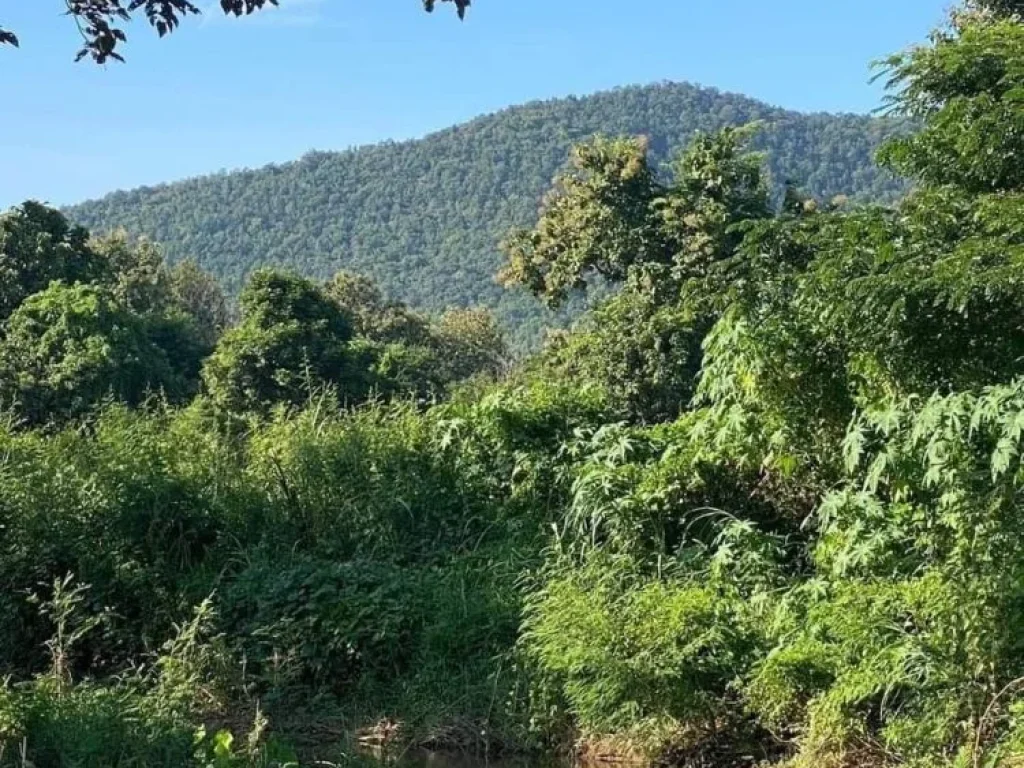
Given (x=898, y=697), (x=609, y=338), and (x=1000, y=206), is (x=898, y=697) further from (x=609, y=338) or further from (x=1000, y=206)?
(x=609, y=338)

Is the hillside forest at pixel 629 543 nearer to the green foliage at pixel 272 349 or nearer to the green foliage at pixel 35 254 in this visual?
the green foliage at pixel 272 349

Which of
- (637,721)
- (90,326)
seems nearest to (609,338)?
(90,326)

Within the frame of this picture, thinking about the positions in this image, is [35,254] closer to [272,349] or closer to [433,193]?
[272,349]

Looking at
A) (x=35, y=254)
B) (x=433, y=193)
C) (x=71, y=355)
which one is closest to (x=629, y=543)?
(x=71, y=355)

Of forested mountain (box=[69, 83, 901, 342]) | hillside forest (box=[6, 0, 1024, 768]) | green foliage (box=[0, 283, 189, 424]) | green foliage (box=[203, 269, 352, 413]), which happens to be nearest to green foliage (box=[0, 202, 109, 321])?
green foliage (box=[0, 283, 189, 424])

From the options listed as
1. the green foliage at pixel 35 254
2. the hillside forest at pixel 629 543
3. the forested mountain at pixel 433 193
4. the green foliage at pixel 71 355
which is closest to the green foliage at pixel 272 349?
the green foliage at pixel 71 355

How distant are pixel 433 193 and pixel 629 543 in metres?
106

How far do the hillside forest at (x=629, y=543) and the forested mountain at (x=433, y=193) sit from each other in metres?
→ 68.9

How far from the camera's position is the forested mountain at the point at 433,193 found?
91375 mm

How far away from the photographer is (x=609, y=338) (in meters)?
17.0

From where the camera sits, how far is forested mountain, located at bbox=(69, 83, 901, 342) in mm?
91375

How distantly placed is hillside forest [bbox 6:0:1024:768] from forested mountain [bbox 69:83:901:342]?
68.9 metres

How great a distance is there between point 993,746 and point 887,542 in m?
1.09

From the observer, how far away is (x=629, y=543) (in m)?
6.84
